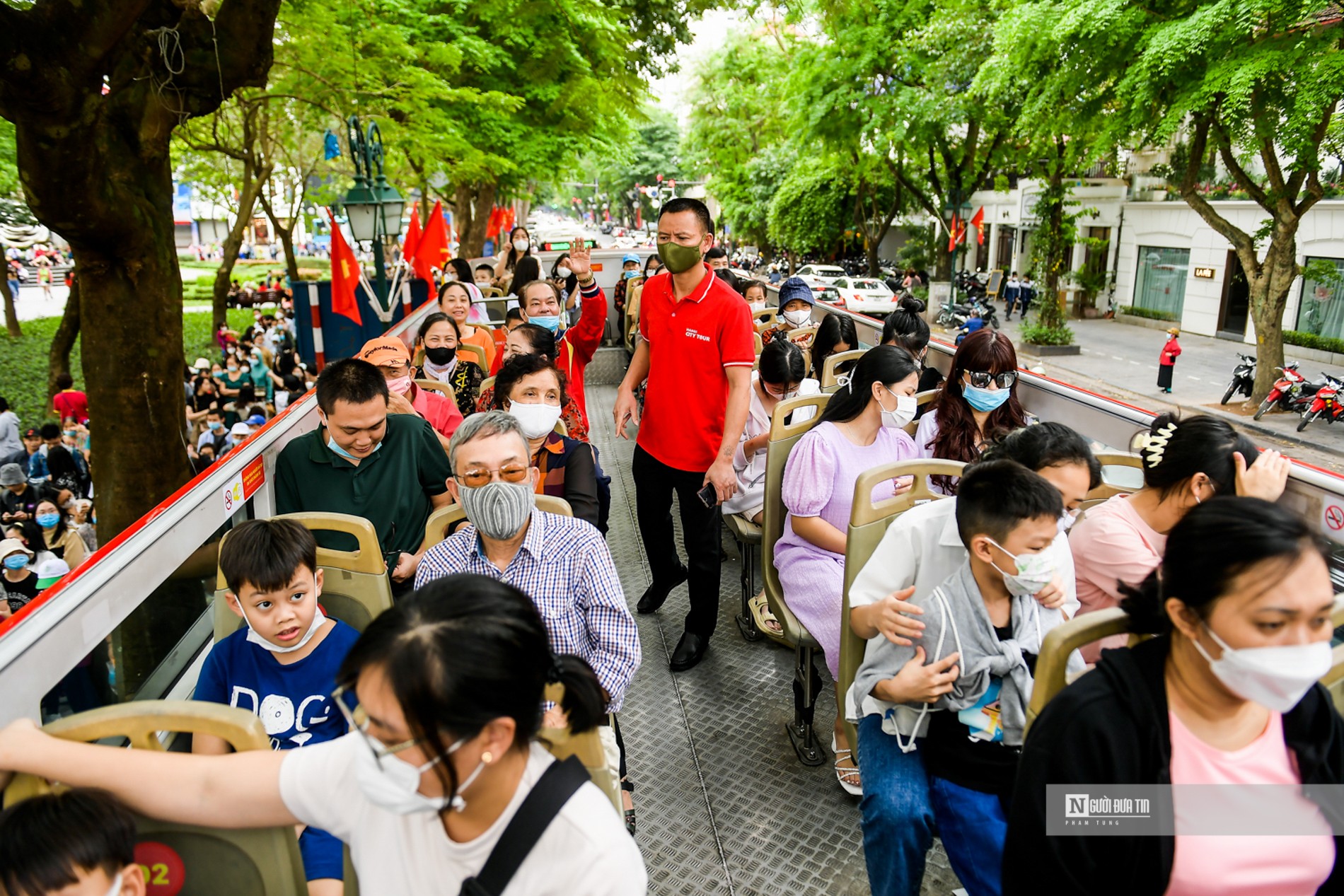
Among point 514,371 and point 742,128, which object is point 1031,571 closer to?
point 514,371

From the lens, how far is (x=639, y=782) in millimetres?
3199

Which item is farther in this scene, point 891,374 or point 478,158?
point 478,158

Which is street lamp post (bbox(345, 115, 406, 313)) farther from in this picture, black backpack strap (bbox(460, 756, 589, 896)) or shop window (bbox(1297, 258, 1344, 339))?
shop window (bbox(1297, 258, 1344, 339))

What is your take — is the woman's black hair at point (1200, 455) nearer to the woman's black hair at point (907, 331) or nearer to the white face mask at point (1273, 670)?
the white face mask at point (1273, 670)

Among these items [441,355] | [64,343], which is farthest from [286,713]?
[64,343]

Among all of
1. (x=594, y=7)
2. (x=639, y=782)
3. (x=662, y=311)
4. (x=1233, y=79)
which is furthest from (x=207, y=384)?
(x=1233, y=79)

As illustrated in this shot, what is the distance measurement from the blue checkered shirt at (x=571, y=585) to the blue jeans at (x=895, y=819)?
2.22 ft

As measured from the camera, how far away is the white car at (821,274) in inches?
1017

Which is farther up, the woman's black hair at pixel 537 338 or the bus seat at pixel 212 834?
the woman's black hair at pixel 537 338

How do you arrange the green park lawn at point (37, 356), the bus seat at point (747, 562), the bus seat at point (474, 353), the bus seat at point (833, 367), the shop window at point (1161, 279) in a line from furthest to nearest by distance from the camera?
the shop window at point (1161, 279) < the green park lawn at point (37, 356) < the bus seat at point (474, 353) < the bus seat at point (833, 367) < the bus seat at point (747, 562)

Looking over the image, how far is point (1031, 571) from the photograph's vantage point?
195cm

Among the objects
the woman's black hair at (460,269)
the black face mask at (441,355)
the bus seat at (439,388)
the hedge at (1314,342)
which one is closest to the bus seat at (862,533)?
the bus seat at (439,388)

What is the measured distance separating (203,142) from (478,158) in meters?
4.74

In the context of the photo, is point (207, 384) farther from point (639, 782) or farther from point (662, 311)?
point (639, 782)
